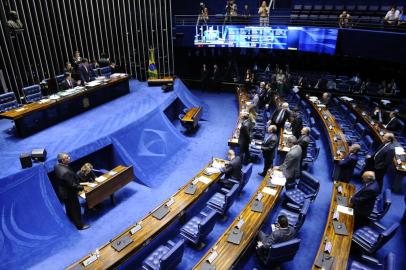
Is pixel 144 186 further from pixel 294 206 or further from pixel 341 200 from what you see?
pixel 341 200

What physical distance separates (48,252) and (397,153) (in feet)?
28.9

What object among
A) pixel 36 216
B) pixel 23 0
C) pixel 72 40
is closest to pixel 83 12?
pixel 72 40

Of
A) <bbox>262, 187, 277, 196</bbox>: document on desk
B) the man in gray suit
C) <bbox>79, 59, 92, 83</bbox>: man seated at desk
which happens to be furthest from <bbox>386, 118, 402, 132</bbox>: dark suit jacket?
<bbox>79, 59, 92, 83</bbox>: man seated at desk

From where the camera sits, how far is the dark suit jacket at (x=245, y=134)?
8602 millimetres

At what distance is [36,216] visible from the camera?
6762mm

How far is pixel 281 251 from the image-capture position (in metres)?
5.14

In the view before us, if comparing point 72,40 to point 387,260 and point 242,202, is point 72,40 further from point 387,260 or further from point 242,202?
point 387,260

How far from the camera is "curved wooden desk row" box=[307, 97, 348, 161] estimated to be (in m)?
8.47

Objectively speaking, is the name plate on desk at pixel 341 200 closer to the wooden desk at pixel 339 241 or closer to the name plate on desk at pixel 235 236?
the wooden desk at pixel 339 241

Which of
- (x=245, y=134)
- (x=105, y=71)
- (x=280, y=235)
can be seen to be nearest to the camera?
(x=280, y=235)

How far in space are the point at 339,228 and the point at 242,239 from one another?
177cm

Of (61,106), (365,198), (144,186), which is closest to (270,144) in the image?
(365,198)

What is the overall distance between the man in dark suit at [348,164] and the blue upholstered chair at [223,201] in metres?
2.86

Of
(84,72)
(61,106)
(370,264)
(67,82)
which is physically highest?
(84,72)
